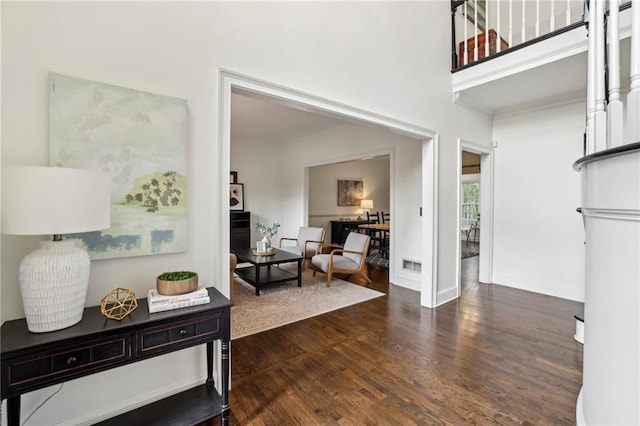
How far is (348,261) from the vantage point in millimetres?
4684

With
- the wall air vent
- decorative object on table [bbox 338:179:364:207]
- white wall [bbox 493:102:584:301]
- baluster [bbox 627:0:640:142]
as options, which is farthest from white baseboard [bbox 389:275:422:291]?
decorative object on table [bbox 338:179:364:207]

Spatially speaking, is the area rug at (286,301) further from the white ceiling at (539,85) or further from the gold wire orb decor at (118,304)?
the white ceiling at (539,85)

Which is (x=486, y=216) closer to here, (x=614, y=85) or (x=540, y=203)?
(x=540, y=203)

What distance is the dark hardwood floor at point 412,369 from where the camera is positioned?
5.98 ft

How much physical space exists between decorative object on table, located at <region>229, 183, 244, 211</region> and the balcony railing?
15.7 feet

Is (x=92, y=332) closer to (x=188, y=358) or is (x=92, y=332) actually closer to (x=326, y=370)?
(x=188, y=358)

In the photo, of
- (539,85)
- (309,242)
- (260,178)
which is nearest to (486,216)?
(539,85)

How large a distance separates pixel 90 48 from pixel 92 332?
1452 mm

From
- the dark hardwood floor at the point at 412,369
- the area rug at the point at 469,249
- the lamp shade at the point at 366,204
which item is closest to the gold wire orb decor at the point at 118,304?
the dark hardwood floor at the point at 412,369

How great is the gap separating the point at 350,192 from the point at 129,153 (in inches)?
295

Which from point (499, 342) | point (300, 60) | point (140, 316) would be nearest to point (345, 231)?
point (499, 342)

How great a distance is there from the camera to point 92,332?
1289mm

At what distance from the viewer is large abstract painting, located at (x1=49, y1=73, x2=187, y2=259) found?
148 cm

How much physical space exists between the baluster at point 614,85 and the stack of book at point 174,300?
2204 millimetres
